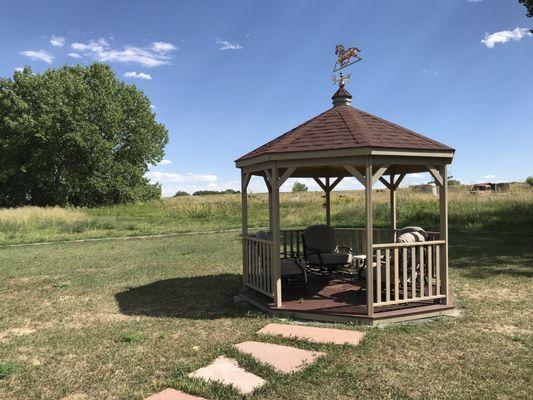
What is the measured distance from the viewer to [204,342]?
5.11m

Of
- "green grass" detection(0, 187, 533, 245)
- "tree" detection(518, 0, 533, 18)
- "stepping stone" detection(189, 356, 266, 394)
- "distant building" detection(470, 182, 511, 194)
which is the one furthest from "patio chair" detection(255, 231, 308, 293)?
"distant building" detection(470, 182, 511, 194)

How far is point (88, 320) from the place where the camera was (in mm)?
6344

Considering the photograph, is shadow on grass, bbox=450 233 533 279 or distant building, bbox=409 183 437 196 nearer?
shadow on grass, bbox=450 233 533 279

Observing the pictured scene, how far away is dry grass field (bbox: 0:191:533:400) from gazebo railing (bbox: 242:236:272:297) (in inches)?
20.4

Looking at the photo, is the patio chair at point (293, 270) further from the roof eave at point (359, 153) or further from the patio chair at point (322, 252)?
the roof eave at point (359, 153)

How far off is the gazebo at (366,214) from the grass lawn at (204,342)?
0.44 m

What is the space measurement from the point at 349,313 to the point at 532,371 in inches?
88.6

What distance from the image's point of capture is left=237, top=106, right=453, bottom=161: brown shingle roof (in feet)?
18.9

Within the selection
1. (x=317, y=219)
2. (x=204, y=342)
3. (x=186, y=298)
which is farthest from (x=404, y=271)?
(x=317, y=219)

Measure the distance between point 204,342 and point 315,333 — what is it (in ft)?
4.54

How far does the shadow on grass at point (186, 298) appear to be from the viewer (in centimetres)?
661

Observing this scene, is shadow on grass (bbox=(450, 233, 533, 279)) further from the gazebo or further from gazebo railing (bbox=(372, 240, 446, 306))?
gazebo railing (bbox=(372, 240, 446, 306))

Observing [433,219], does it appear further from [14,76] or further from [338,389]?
[14,76]

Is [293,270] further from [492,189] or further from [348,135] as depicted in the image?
[492,189]
